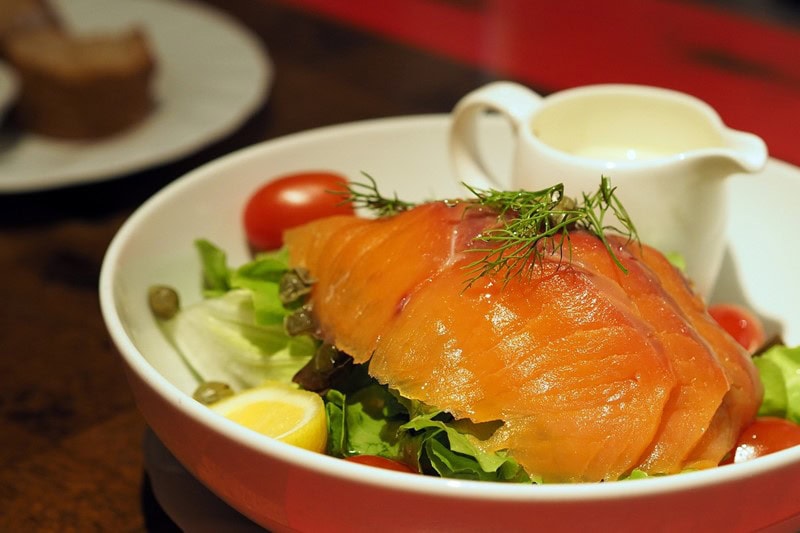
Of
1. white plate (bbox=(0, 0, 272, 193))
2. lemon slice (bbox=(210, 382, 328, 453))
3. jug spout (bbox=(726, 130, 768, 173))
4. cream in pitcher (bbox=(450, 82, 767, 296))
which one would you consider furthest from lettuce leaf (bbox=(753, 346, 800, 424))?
white plate (bbox=(0, 0, 272, 193))

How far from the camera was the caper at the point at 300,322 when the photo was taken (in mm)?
1647

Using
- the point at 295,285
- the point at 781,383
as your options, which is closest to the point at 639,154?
the point at 781,383

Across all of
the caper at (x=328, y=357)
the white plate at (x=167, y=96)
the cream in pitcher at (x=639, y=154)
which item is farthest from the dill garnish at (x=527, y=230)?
the white plate at (x=167, y=96)

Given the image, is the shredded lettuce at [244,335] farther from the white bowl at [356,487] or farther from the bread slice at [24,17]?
the bread slice at [24,17]

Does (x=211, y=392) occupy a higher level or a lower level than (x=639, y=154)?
lower

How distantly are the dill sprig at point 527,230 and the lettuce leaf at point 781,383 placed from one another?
39cm

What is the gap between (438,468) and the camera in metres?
1.37

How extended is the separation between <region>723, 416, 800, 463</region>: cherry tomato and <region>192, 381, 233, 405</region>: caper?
0.93 meters

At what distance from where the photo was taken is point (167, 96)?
367 cm

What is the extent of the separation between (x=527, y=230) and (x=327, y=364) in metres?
0.43

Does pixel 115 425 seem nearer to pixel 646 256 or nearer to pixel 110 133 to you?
pixel 646 256

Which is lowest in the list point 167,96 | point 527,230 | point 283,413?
point 167,96

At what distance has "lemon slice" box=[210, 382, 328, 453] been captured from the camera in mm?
1459

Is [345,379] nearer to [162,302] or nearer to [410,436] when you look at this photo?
[410,436]
